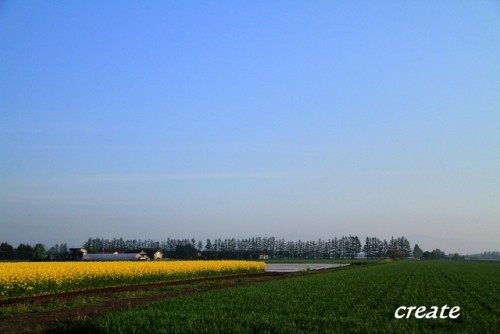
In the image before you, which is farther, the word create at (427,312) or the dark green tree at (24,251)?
the dark green tree at (24,251)

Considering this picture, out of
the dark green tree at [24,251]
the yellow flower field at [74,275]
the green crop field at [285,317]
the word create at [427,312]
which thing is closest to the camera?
the green crop field at [285,317]

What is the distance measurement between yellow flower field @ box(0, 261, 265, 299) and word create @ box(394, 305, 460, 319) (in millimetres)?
19429

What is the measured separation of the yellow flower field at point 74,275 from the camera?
26.7 metres

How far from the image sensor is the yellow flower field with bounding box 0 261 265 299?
26.7 m

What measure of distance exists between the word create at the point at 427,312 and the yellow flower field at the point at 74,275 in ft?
63.7

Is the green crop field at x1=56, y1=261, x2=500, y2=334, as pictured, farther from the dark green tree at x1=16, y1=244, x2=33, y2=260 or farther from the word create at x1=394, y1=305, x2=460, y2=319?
the dark green tree at x1=16, y1=244, x2=33, y2=260

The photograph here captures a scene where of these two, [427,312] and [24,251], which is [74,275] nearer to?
[427,312]

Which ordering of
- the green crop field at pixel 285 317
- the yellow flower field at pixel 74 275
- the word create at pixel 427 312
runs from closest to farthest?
1. the green crop field at pixel 285 317
2. the word create at pixel 427 312
3. the yellow flower field at pixel 74 275

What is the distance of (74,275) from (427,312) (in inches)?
858

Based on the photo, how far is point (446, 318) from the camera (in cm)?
1753

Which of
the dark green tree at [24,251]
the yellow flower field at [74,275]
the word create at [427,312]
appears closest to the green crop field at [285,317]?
the word create at [427,312]

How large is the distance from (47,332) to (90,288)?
18534mm

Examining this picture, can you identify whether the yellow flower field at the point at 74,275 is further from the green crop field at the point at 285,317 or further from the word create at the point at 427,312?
the word create at the point at 427,312

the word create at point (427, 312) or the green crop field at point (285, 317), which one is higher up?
the green crop field at point (285, 317)
